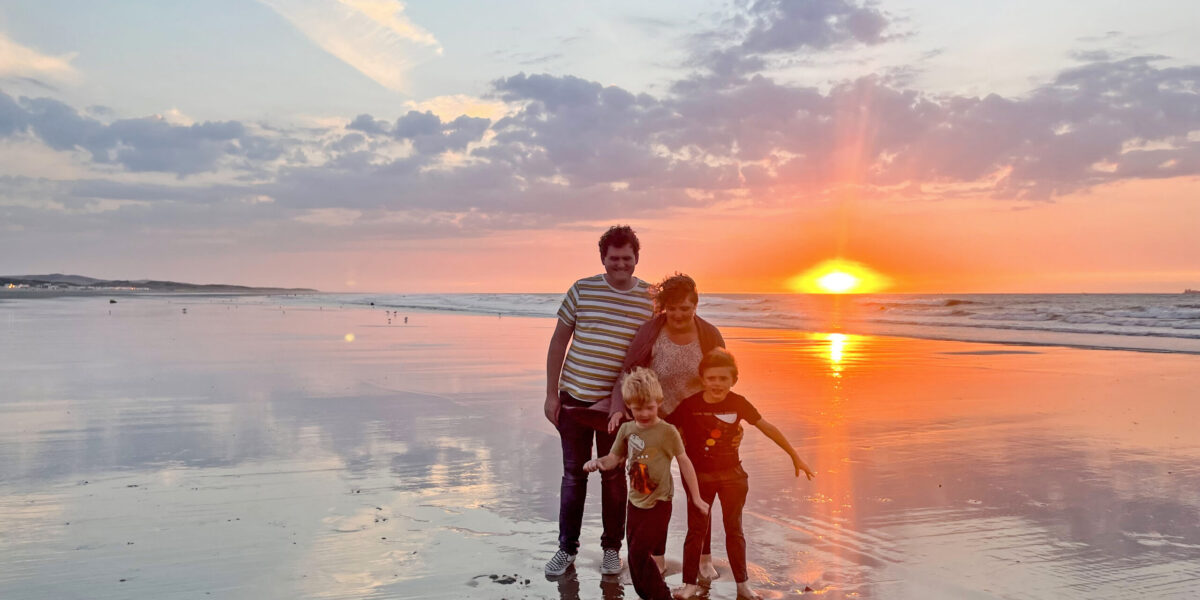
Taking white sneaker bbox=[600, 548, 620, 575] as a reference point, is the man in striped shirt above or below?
above

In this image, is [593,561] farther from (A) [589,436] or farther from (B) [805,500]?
(B) [805,500]

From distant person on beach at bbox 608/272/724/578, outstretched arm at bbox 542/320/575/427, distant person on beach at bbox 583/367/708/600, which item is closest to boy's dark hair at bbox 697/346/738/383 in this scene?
distant person on beach at bbox 608/272/724/578

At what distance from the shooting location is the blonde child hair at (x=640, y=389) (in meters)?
4.57

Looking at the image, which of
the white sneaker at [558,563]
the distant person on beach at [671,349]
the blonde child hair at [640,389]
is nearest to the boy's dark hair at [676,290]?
the distant person on beach at [671,349]

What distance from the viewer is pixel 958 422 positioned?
1005 cm

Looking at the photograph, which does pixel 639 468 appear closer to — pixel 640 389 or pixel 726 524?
pixel 640 389

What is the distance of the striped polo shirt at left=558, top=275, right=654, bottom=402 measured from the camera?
5266 millimetres

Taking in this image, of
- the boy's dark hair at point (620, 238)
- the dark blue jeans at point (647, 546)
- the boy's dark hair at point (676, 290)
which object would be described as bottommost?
the dark blue jeans at point (647, 546)

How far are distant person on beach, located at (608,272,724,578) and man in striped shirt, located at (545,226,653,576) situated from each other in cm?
23

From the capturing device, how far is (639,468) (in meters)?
4.64

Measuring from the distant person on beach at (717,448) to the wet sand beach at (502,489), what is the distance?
27 centimetres

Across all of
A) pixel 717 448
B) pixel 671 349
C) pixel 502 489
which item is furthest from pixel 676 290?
pixel 502 489

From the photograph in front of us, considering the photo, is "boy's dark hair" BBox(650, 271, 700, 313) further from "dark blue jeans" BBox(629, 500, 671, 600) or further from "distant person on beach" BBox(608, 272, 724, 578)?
"dark blue jeans" BBox(629, 500, 671, 600)

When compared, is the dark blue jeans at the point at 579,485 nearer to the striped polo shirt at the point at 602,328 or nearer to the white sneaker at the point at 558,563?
the white sneaker at the point at 558,563
